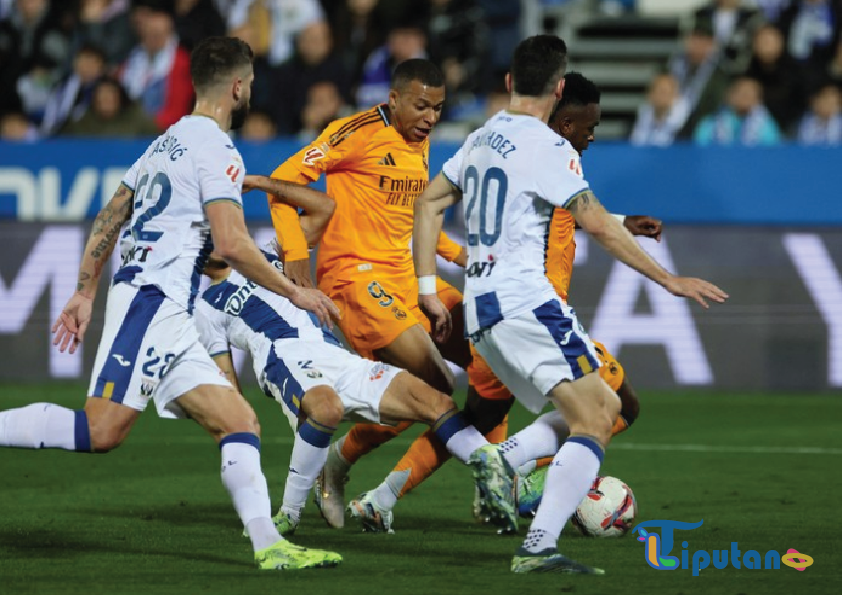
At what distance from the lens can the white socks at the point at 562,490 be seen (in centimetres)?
636

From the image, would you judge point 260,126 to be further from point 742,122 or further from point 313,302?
point 313,302

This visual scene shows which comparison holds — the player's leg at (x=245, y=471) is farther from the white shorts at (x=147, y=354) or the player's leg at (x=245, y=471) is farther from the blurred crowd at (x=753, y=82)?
the blurred crowd at (x=753, y=82)

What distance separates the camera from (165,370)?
6.63 meters

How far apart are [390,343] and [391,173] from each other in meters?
0.93

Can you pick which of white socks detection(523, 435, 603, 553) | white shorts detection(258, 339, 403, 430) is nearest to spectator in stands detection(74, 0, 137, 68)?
white shorts detection(258, 339, 403, 430)

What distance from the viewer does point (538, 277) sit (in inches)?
262

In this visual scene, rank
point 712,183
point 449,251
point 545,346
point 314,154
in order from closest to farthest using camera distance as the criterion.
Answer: point 545,346 → point 314,154 → point 449,251 → point 712,183

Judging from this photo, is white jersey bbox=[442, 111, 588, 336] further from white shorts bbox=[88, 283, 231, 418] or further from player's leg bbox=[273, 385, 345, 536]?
white shorts bbox=[88, 283, 231, 418]

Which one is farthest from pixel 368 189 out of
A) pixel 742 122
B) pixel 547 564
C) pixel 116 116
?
pixel 742 122

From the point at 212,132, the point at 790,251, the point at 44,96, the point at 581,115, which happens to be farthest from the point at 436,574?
the point at 44,96

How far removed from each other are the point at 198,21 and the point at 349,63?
166cm

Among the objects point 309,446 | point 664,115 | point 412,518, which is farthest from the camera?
point 664,115

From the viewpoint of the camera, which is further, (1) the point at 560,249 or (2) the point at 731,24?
(2) the point at 731,24

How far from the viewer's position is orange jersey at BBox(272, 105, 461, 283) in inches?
338
